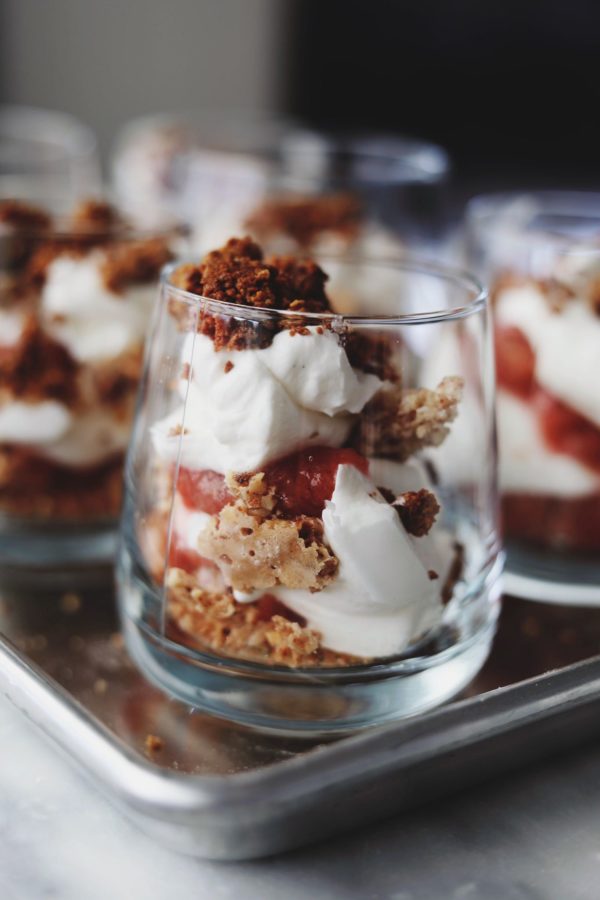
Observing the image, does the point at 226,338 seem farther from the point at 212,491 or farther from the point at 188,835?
the point at 188,835

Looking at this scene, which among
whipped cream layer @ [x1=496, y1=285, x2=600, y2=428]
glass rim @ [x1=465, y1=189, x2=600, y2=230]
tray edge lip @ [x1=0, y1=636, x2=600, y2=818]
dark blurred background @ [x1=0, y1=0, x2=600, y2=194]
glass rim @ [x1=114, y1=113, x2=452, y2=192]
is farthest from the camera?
dark blurred background @ [x1=0, y1=0, x2=600, y2=194]

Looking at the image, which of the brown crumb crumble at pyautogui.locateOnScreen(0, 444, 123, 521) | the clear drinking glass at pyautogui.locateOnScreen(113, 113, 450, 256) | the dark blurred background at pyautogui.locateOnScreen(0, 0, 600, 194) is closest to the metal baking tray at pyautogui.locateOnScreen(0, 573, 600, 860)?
the brown crumb crumble at pyautogui.locateOnScreen(0, 444, 123, 521)

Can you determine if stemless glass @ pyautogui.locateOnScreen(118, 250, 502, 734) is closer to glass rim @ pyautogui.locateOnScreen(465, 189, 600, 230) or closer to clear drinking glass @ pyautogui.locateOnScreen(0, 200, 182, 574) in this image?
clear drinking glass @ pyautogui.locateOnScreen(0, 200, 182, 574)

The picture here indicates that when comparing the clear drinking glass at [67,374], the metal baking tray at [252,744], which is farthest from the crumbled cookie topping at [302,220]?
the metal baking tray at [252,744]

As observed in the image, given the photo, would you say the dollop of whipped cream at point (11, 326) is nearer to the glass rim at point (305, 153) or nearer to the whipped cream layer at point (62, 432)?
the whipped cream layer at point (62, 432)

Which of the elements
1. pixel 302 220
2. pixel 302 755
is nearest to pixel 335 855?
pixel 302 755

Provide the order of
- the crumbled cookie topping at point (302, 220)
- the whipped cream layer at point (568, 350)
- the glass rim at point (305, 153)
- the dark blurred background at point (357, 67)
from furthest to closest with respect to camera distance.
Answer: the dark blurred background at point (357, 67)
the glass rim at point (305, 153)
the crumbled cookie topping at point (302, 220)
the whipped cream layer at point (568, 350)

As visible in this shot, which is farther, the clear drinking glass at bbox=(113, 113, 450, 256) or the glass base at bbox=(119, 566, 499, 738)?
the clear drinking glass at bbox=(113, 113, 450, 256)

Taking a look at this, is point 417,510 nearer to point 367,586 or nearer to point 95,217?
point 367,586
